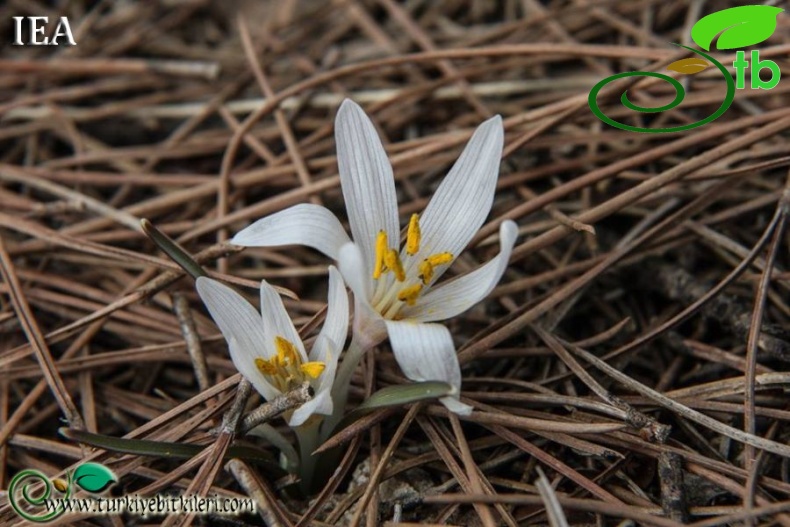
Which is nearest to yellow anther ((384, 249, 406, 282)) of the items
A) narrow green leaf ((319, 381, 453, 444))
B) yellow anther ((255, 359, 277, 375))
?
narrow green leaf ((319, 381, 453, 444))

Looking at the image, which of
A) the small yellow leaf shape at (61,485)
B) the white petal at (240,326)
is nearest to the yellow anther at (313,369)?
the white petal at (240,326)

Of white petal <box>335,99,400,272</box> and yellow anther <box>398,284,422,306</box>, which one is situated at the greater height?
white petal <box>335,99,400,272</box>

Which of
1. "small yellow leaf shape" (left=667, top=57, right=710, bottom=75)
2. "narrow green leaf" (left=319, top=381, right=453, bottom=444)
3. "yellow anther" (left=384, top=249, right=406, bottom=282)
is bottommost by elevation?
"narrow green leaf" (left=319, top=381, right=453, bottom=444)

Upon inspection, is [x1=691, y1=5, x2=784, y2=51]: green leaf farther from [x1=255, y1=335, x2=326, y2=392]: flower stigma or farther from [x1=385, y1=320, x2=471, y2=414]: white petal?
[x1=255, y1=335, x2=326, y2=392]: flower stigma

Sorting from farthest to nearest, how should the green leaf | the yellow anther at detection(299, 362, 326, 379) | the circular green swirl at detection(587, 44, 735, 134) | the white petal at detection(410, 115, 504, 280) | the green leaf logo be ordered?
the green leaf
the circular green swirl at detection(587, 44, 735, 134)
the white petal at detection(410, 115, 504, 280)
the green leaf logo
the yellow anther at detection(299, 362, 326, 379)

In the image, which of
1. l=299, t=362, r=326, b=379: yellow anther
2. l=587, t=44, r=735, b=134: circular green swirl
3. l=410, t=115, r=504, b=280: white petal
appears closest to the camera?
l=299, t=362, r=326, b=379: yellow anther

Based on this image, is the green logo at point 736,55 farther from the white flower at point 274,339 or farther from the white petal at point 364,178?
the white flower at point 274,339

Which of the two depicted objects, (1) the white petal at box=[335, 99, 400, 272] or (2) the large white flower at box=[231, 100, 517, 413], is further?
(1) the white petal at box=[335, 99, 400, 272]
